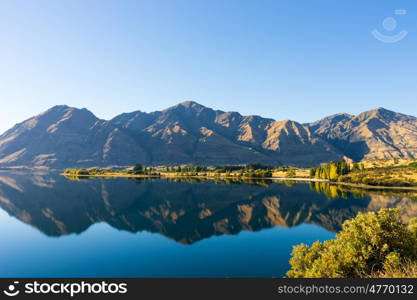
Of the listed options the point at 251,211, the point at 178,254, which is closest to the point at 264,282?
the point at 178,254

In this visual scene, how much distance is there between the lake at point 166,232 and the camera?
163 feet

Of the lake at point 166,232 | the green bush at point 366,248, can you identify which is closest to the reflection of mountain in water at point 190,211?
the lake at point 166,232

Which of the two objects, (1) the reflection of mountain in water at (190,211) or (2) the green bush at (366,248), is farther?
(1) the reflection of mountain in water at (190,211)

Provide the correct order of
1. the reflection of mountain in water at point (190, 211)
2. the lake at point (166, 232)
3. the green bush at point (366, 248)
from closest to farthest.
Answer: the green bush at point (366, 248) < the lake at point (166, 232) < the reflection of mountain in water at point (190, 211)

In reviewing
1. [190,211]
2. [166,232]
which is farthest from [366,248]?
[190,211]

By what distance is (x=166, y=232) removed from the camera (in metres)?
79.1

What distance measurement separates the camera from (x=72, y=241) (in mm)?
69250

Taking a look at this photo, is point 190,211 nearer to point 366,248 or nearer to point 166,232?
point 166,232

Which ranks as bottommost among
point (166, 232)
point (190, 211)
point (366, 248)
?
point (190, 211)

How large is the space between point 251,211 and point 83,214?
64.1 meters

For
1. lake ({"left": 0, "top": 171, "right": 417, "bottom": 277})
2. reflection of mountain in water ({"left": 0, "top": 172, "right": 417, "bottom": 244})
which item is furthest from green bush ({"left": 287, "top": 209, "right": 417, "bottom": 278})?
reflection of mountain in water ({"left": 0, "top": 172, "right": 417, "bottom": 244})

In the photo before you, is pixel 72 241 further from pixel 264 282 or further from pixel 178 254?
pixel 264 282

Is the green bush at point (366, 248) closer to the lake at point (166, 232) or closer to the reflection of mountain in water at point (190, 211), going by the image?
the lake at point (166, 232)

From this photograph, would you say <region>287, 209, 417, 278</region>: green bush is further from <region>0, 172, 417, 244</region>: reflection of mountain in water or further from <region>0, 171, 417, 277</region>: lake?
<region>0, 172, 417, 244</region>: reflection of mountain in water
